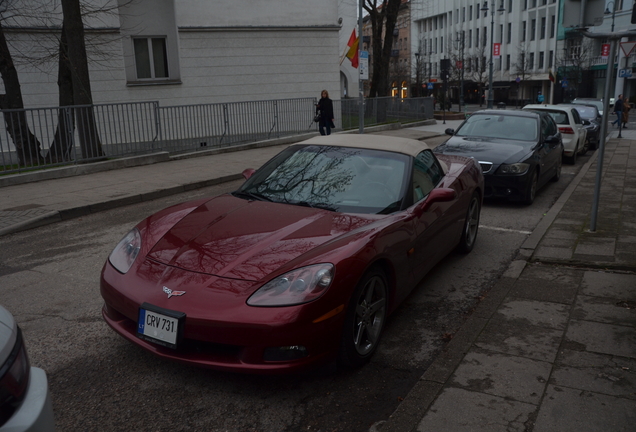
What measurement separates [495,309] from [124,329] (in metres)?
2.93

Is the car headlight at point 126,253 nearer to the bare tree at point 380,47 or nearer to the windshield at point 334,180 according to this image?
the windshield at point 334,180

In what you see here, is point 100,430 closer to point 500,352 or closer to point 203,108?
point 500,352

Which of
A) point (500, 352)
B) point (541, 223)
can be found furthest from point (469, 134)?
point (500, 352)

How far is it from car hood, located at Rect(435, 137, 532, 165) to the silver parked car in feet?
27.0

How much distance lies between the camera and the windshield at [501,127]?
10531 mm

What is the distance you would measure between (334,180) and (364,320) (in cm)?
143

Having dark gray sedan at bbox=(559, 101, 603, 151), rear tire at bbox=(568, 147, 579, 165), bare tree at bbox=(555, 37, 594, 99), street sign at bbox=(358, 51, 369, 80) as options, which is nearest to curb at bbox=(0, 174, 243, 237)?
rear tire at bbox=(568, 147, 579, 165)

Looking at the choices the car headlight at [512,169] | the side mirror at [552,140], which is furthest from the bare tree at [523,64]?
the car headlight at [512,169]

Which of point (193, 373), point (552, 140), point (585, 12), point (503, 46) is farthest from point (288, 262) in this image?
point (503, 46)

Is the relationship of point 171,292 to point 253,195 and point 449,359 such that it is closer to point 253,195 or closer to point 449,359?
point 253,195

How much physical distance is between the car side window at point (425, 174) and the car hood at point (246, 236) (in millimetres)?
796

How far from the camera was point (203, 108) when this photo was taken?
57.0 feet

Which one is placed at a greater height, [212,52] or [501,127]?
[212,52]

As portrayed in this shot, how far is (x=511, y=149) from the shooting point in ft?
32.0
